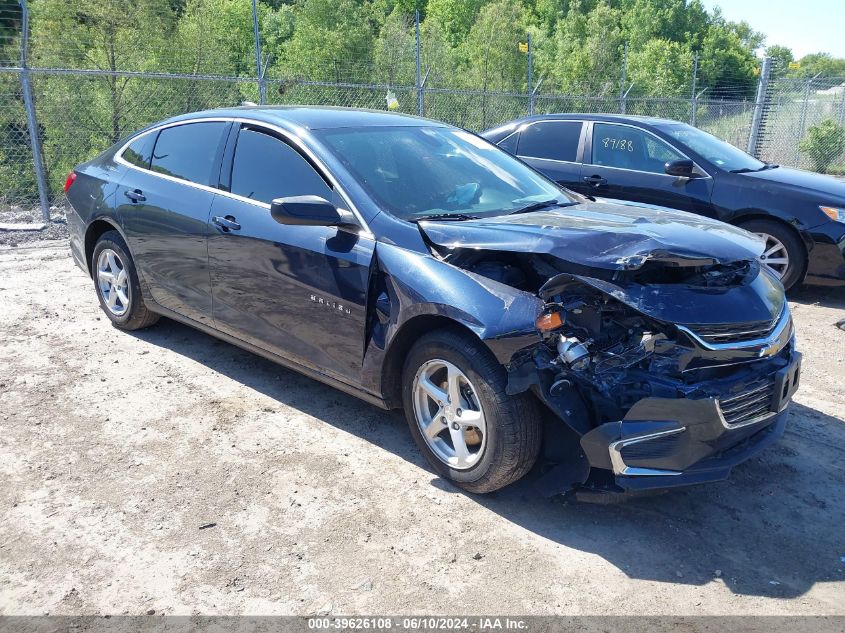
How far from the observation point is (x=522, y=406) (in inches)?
119

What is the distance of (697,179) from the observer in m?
7.05

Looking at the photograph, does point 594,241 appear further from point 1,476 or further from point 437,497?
point 1,476

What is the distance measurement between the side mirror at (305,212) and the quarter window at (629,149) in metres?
4.81

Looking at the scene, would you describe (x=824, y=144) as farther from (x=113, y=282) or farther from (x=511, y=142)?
(x=113, y=282)

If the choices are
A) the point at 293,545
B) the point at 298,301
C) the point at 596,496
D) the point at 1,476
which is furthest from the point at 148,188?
the point at 596,496

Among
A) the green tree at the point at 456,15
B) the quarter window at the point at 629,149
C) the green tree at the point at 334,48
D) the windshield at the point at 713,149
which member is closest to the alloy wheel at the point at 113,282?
the quarter window at the point at 629,149

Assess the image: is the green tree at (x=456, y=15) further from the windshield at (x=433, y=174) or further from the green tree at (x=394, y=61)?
the windshield at (x=433, y=174)

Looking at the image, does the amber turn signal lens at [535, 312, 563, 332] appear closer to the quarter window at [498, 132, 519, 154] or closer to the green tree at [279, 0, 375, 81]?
the quarter window at [498, 132, 519, 154]

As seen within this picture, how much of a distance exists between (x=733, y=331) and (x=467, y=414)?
1.21 meters

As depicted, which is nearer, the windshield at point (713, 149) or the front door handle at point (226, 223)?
the front door handle at point (226, 223)

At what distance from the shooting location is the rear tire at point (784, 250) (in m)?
6.59

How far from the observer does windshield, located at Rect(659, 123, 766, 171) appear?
23.7 feet

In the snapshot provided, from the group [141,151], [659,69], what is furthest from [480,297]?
[659,69]

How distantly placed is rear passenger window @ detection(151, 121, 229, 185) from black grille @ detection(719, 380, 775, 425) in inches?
128
